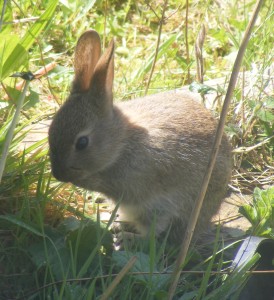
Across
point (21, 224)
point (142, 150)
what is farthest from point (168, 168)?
point (21, 224)

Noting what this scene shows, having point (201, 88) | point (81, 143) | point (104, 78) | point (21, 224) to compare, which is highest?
point (104, 78)

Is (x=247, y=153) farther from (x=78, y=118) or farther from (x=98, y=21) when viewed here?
(x=98, y=21)

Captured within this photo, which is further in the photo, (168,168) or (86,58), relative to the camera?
(168,168)

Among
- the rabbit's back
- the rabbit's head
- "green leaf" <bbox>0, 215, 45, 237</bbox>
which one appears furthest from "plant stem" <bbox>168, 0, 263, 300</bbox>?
the rabbit's back

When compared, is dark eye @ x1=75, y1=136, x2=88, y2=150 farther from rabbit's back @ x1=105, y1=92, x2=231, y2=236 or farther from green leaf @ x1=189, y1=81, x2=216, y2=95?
green leaf @ x1=189, y1=81, x2=216, y2=95

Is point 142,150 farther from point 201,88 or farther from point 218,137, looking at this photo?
point 218,137

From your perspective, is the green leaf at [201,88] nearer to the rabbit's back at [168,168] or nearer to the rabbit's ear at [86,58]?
the rabbit's back at [168,168]
